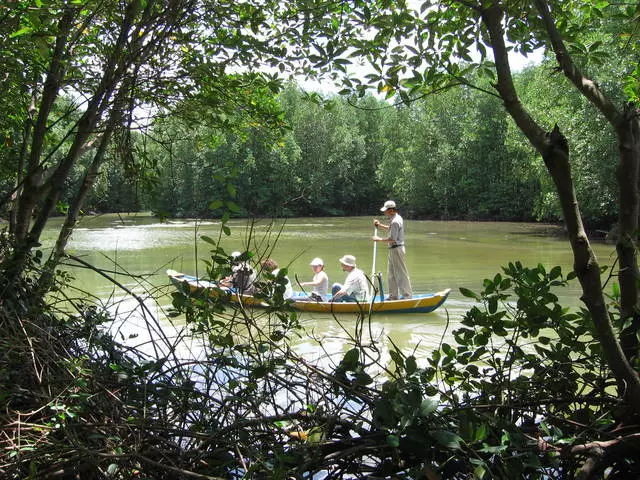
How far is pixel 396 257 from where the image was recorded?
10.4 metres

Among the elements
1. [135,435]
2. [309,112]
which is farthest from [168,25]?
[309,112]

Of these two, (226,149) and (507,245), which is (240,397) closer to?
(507,245)

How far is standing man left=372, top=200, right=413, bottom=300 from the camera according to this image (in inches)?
406

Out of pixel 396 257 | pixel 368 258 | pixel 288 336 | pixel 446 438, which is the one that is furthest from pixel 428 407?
pixel 368 258

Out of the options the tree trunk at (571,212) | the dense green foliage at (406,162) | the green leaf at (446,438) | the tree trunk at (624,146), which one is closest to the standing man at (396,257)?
the tree trunk at (624,146)

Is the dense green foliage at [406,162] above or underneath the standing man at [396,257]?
above

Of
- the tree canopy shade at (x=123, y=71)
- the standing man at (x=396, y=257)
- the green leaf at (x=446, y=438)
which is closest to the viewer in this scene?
the green leaf at (x=446, y=438)

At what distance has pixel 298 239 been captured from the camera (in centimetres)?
2702

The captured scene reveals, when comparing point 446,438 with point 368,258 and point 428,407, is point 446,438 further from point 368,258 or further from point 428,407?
point 368,258

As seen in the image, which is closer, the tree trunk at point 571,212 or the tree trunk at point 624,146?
the tree trunk at point 571,212

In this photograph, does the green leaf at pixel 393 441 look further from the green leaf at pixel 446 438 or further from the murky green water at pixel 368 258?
the murky green water at pixel 368 258

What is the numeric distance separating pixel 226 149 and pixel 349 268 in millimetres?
40579

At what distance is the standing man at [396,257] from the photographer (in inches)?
406

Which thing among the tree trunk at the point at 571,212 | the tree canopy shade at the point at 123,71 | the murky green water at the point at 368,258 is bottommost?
the murky green water at the point at 368,258
